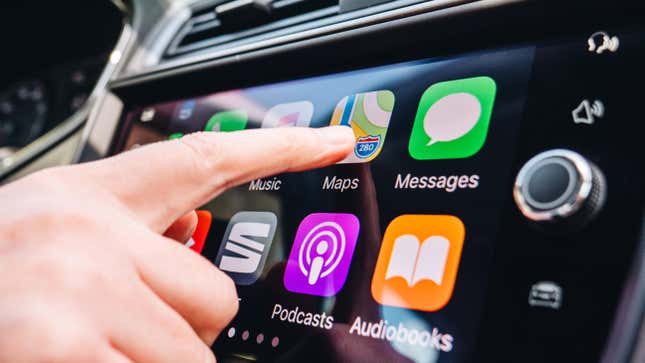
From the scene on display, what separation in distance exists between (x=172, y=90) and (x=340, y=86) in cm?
31

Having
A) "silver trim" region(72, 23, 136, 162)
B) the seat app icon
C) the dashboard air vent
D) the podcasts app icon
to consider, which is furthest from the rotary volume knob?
"silver trim" region(72, 23, 136, 162)

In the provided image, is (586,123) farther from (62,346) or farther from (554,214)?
(62,346)

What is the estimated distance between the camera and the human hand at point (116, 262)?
0.35 m

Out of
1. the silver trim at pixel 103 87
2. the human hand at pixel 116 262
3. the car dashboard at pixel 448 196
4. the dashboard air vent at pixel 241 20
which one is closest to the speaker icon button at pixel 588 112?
the car dashboard at pixel 448 196

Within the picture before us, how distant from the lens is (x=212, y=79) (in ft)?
2.56

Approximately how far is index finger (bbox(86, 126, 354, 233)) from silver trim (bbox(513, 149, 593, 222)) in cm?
17

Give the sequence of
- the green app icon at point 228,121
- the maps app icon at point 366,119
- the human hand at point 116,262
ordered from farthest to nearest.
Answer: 1. the green app icon at point 228,121
2. the maps app icon at point 366,119
3. the human hand at point 116,262

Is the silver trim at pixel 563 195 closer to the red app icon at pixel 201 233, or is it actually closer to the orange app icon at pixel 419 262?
the orange app icon at pixel 419 262

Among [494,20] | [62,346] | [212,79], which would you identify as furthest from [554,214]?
[212,79]

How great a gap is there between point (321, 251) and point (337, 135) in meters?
0.10

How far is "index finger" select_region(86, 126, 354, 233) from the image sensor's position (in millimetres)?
405

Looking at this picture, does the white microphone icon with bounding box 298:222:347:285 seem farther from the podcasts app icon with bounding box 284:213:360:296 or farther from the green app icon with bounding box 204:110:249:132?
the green app icon with bounding box 204:110:249:132

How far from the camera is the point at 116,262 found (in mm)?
369

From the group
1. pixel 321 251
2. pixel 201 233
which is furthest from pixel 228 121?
pixel 321 251
